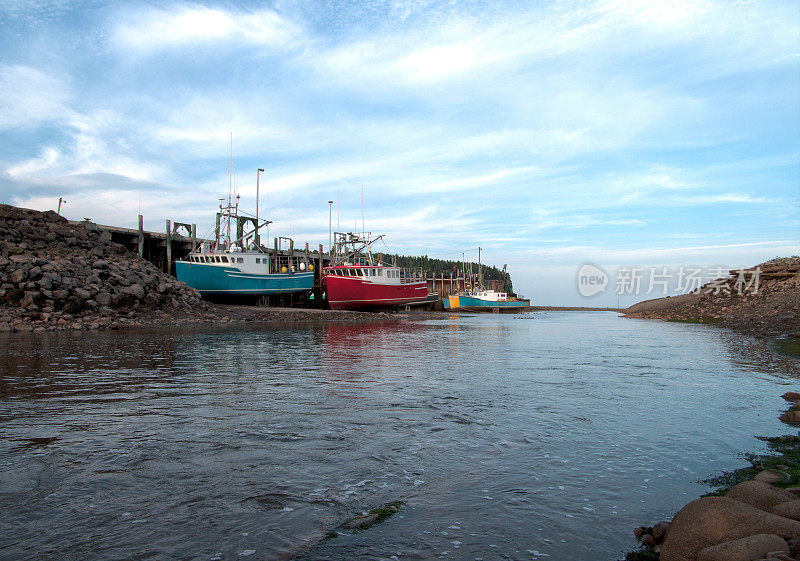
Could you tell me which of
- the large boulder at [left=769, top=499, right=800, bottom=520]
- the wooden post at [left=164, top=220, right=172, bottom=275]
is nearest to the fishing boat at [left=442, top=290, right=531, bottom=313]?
the wooden post at [left=164, top=220, right=172, bottom=275]

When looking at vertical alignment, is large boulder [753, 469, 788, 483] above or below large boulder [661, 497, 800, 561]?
below

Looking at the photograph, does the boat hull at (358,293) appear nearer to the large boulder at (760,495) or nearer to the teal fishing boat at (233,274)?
the teal fishing boat at (233,274)

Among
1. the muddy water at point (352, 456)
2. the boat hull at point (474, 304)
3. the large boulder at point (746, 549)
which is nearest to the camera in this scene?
the large boulder at point (746, 549)

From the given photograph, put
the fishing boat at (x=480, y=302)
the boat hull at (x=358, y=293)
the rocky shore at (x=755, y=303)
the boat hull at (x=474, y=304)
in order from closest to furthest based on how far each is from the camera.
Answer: the rocky shore at (x=755, y=303)
the boat hull at (x=358, y=293)
the boat hull at (x=474, y=304)
the fishing boat at (x=480, y=302)

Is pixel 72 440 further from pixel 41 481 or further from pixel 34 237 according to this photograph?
pixel 34 237

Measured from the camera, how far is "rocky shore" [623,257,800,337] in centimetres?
2534

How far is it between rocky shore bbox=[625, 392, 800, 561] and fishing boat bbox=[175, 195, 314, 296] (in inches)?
1620

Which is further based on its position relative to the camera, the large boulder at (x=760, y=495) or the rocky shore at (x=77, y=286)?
the rocky shore at (x=77, y=286)

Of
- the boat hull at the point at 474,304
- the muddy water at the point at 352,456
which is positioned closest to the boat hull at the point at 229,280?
the muddy water at the point at 352,456

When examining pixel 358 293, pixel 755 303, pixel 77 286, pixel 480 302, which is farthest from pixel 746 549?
pixel 480 302

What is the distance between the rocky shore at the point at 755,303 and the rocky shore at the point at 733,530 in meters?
21.7

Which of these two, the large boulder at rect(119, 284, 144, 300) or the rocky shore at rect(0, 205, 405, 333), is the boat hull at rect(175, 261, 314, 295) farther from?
the large boulder at rect(119, 284, 144, 300)

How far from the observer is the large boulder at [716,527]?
3568mm

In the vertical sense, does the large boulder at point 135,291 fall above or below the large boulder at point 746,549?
above
